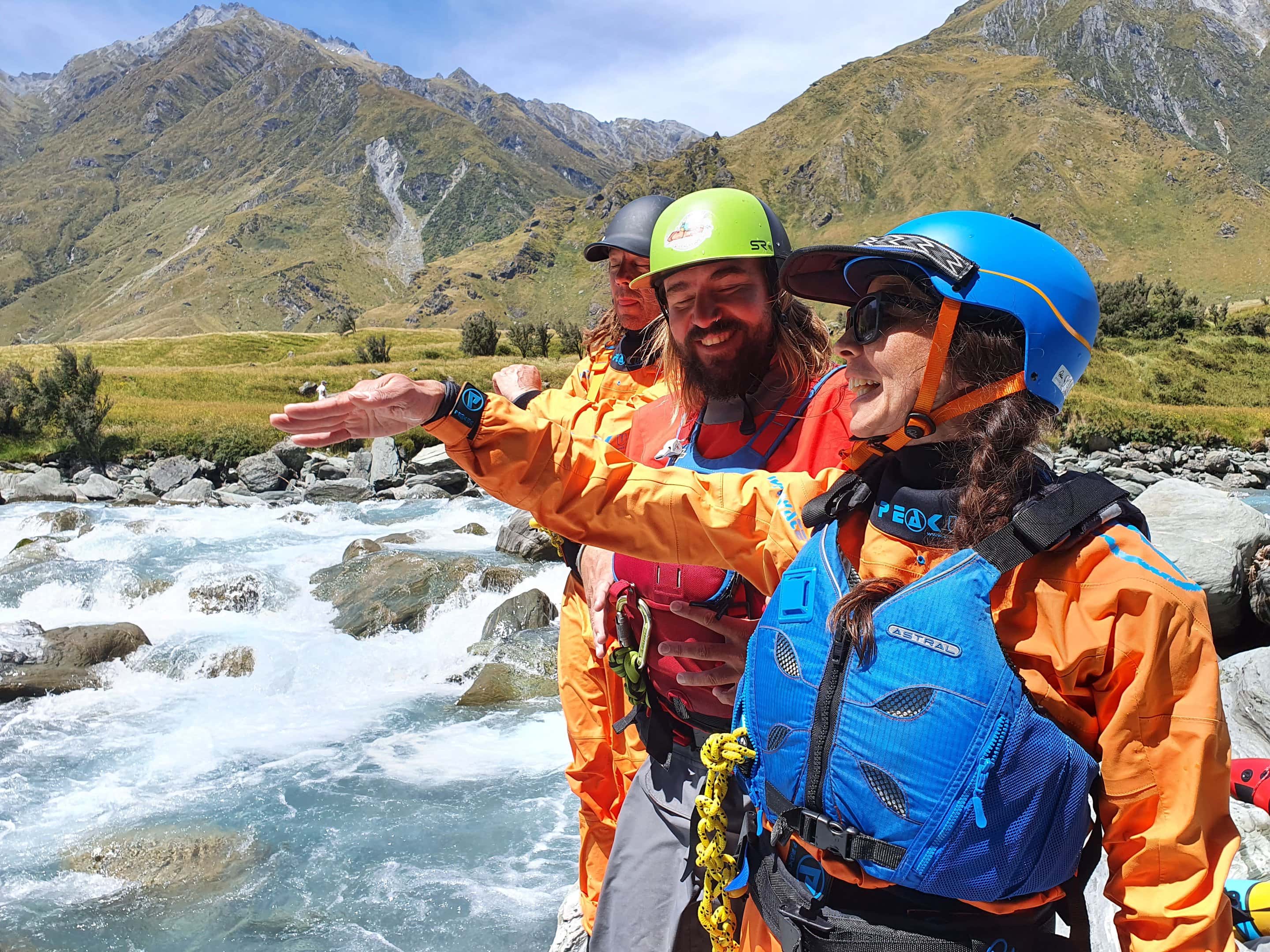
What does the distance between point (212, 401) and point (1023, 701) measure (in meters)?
39.6

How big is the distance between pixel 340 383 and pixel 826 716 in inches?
1634

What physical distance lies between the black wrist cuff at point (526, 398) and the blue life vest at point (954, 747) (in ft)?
9.59

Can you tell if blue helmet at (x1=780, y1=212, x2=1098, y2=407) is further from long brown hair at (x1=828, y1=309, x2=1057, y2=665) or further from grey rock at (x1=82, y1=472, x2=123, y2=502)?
grey rock at (x1=82, y1=472, x2=123, y2=502)

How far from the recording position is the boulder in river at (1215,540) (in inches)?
320

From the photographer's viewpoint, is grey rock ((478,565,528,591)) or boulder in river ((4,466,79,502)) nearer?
grey rock ((478,565,528,591))

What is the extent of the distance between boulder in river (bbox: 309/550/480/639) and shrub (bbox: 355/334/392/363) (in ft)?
126

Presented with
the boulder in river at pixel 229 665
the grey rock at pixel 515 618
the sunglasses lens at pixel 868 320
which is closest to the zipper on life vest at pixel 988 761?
the sunglasses lens at pixel 868 320

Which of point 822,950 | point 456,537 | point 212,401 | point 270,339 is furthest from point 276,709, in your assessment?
point 270,339

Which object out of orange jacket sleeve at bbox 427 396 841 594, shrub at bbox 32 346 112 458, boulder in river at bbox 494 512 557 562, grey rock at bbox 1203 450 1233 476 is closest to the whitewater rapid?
boulder in river at bbox 494 512 557 562

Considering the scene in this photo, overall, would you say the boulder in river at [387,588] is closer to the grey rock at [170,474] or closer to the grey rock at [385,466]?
the grey rock at [385,466]

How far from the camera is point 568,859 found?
8281 millimetres

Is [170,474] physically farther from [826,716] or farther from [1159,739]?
[1159,739]

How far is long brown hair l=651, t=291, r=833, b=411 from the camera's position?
304 cm

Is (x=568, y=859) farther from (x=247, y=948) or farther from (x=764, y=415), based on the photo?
(x=764, y=415)
